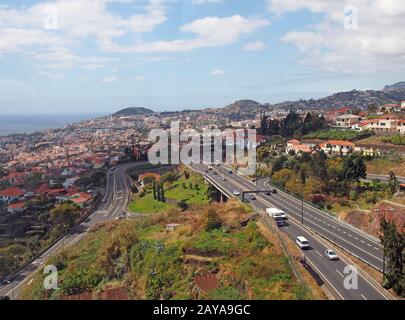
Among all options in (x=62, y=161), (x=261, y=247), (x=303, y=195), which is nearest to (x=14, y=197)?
(x=62, y=161)

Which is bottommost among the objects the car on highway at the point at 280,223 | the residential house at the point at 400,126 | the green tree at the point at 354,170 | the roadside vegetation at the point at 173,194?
the roadside vegetation at the point at 173,194

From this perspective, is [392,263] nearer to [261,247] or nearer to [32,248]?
[261,247]

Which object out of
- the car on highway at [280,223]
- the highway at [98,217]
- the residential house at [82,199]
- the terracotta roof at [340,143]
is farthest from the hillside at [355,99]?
the car on highway at [280,223]

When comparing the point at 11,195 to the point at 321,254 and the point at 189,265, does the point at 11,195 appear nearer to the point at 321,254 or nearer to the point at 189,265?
the point at 189,265

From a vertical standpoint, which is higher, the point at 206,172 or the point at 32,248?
the point at 206,172

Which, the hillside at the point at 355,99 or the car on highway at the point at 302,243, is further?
the hillside at the point at 355,99

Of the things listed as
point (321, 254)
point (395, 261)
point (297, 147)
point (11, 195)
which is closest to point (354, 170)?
point (321, 254)

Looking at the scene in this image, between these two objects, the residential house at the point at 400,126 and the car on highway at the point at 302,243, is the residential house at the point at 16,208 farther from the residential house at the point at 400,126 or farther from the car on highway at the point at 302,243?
the residential house at the point at 400,126
